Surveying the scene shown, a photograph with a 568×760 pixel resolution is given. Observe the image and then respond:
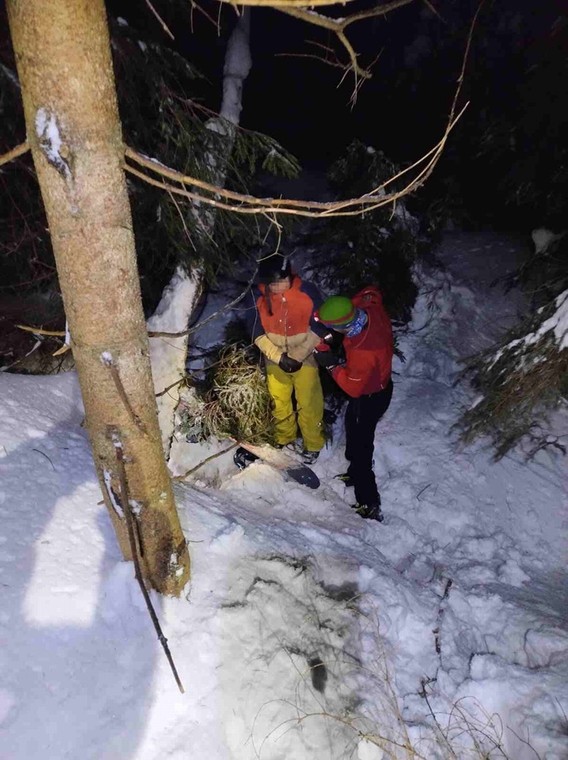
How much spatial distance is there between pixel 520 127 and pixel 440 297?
2674mm

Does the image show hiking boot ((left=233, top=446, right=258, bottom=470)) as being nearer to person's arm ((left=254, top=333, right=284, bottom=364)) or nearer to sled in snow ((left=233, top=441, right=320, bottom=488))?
sled in snow ((left=233, top=441, right=320, bottom=488))

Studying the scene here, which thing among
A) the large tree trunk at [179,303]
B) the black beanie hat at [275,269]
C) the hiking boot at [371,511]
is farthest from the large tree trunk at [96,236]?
the hiking boot at [371,511]

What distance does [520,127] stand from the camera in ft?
22.5

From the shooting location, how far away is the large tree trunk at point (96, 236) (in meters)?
1.57

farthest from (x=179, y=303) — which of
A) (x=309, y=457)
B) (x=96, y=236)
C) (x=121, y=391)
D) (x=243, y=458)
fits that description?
(x=96, y=236)

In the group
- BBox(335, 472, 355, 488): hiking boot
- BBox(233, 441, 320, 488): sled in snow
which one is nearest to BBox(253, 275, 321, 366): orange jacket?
BBox(233, 441, 320, 488): sled in snow

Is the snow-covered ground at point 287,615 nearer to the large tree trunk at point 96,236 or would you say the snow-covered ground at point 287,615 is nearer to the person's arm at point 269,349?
the large tree trunk at point 96,236

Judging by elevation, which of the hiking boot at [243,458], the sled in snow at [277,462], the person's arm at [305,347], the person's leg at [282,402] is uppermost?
the person's arm at [305,347]

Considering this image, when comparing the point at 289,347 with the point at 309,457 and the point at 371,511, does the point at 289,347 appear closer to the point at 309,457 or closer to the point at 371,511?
the point at 309,457

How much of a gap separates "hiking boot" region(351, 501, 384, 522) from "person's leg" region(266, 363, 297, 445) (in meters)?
1.08

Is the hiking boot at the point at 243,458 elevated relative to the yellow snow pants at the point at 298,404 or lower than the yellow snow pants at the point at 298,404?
lower

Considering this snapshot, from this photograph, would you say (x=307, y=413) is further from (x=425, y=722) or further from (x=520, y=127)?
(x=520, y=127)

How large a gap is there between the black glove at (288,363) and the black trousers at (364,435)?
661 mm

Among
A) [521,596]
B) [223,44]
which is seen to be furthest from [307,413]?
[223,44]
